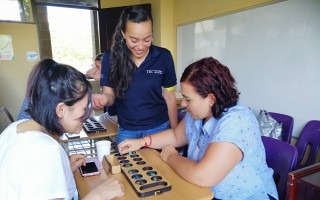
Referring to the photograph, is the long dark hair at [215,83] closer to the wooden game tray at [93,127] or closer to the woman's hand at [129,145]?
the woman's hand at [129,145]

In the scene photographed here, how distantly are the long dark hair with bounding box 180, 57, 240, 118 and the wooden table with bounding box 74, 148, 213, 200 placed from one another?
1.03 ft

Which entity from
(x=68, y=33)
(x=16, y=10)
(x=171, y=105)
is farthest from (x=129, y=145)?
(x=68, y=33)

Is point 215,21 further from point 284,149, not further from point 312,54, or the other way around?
point 284,149

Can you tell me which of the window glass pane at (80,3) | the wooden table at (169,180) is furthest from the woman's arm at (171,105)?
the window glass pane at (80,3)

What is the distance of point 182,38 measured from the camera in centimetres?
365

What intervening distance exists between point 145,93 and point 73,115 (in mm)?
750

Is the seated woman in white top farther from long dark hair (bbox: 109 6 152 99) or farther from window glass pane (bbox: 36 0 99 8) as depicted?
window glass pane (bbox: 36 0 99 8)

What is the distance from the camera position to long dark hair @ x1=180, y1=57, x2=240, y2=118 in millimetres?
1025

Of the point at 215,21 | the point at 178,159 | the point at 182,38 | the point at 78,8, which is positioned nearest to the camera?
the point at 178,159

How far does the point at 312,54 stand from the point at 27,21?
3.69m

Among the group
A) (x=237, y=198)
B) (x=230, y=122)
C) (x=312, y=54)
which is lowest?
(x=237, y=198)

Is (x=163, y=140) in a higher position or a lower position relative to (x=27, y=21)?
lower

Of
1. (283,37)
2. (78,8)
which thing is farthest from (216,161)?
(78,8)

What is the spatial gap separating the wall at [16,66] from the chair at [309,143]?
3.50 meters
